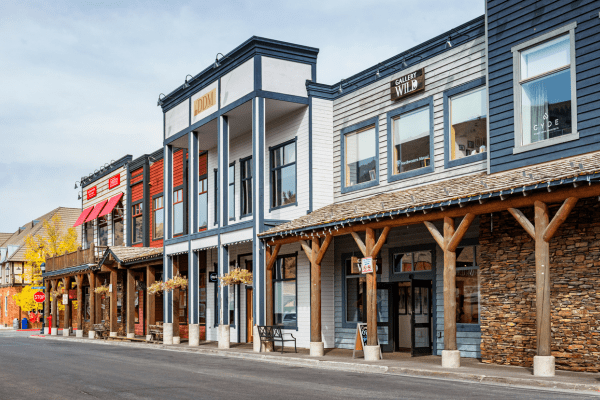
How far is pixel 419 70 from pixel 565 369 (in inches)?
334

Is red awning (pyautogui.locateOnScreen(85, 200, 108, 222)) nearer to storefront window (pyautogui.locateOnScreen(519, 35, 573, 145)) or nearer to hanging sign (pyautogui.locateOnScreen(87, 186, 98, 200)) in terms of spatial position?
hanging sign (pyautogui.locateOnScreen(87, 186, 98, 200))

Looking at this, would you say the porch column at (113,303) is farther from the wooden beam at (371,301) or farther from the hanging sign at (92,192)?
the wooden beam at (371,301)

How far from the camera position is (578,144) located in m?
13.3

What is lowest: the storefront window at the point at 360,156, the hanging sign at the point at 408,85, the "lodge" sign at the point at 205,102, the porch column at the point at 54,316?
the porch column at the point at 54,316

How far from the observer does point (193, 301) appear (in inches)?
927

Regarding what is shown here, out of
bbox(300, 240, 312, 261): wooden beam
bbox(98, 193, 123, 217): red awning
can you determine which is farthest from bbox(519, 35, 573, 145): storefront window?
bbox(98, 193, 123, 217): red awning

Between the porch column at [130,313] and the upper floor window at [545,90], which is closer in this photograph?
the upper floor window at [545,90]

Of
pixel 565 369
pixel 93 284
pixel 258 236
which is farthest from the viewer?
pixel 93 284

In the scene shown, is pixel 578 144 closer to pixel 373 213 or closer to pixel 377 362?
pixel 373 213

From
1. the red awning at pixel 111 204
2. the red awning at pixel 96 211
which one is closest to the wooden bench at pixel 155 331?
the red awning at pixel 111 204

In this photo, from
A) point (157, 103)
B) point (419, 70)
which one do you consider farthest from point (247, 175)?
point (419, 70)

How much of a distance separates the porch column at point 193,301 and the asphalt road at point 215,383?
19.7 feet

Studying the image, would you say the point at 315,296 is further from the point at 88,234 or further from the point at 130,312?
the point at 88,234

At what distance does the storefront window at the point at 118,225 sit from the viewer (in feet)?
117
